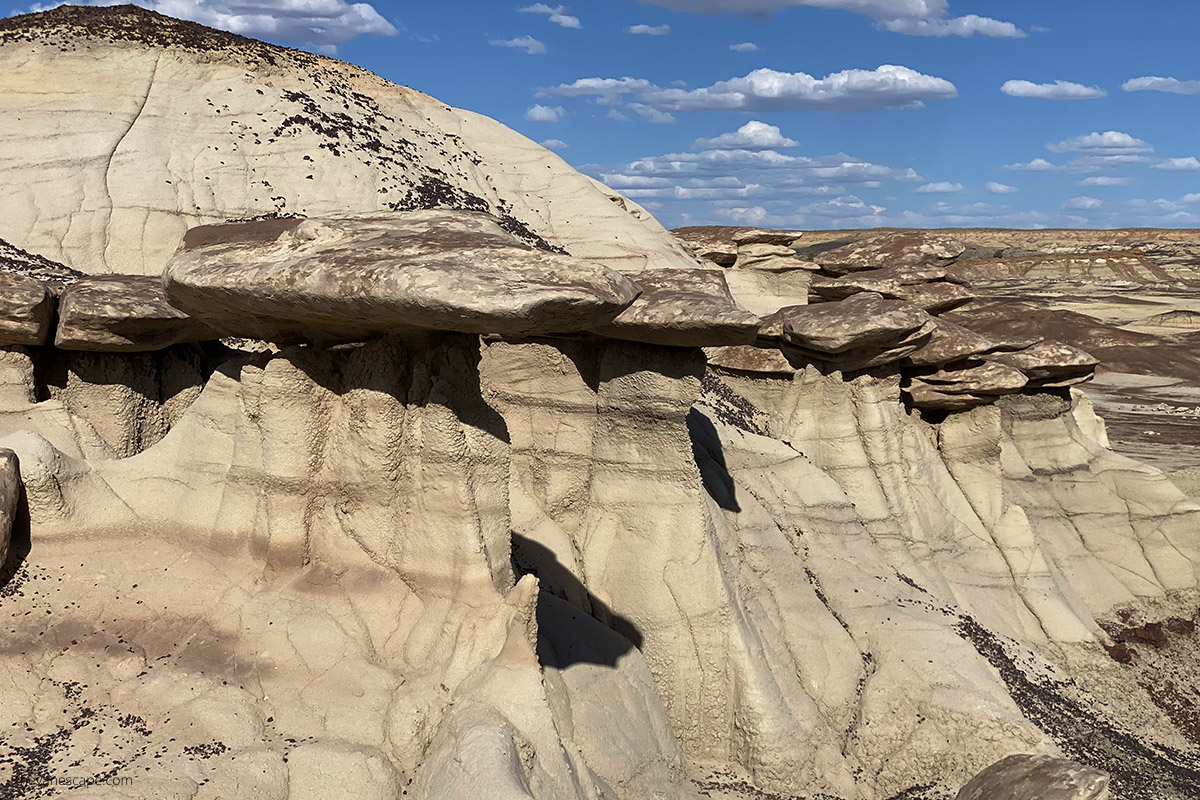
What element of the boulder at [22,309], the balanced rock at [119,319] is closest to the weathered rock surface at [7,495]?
the balanced rock at [119,319]

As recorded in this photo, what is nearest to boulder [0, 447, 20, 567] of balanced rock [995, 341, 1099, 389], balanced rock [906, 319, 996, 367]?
balanced rock [906, 319, 996, 367]

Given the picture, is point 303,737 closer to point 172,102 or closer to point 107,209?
point 107,209

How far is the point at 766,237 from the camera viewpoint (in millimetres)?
25031

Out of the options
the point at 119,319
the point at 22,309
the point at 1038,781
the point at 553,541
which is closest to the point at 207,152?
the point at 22,309

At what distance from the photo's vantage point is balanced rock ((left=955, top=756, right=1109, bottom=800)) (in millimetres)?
6141

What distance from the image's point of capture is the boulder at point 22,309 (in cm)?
928

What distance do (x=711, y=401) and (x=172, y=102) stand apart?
19.2m

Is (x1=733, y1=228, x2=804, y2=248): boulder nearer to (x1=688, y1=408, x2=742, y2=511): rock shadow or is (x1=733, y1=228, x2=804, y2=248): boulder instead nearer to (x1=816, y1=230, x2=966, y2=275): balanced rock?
(x1=816, y1=230, x2=966, y2=275): balanced rock

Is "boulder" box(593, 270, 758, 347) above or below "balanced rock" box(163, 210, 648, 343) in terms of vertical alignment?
below

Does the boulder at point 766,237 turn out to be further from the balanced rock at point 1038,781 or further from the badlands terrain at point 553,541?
the balanced rock at point 1038,781

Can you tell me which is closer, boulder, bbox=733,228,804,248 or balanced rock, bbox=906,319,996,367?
balanced rock, bbox=906,319,996,367

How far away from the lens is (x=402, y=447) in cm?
691

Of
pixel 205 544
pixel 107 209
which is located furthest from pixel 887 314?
pixel 107 209

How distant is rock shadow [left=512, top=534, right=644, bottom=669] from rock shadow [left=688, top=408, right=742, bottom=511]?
190 centimetres
